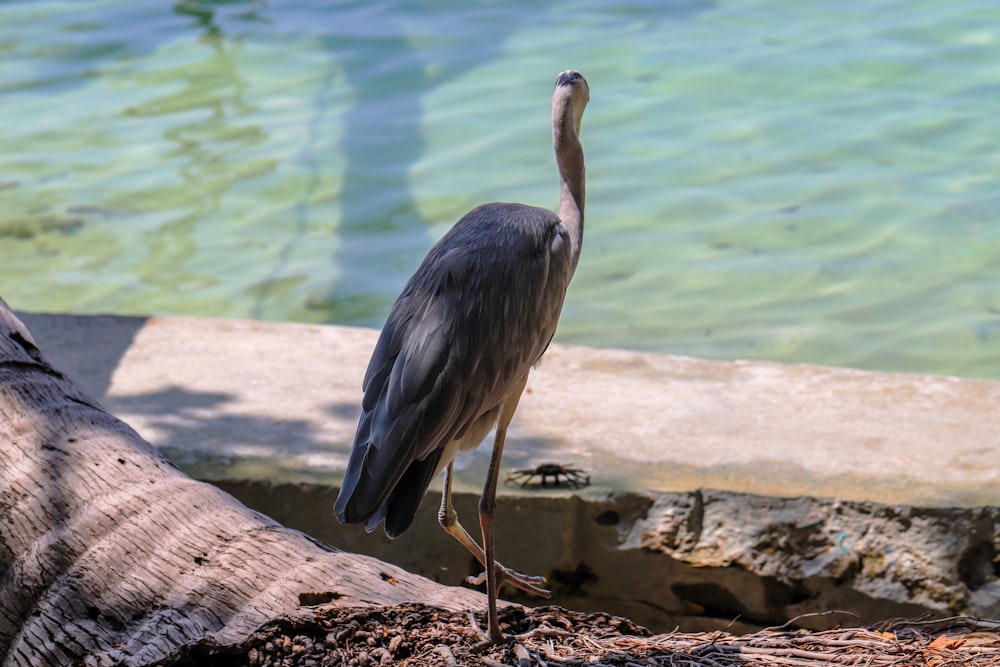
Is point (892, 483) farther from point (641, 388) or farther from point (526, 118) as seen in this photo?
point (526, 118)

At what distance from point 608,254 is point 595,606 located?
15.4 feet

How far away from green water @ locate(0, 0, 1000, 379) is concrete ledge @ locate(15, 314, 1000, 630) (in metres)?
2.25

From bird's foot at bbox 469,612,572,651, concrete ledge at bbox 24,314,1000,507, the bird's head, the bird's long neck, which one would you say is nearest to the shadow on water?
concrete ledge at bbox 24,314,1000,507

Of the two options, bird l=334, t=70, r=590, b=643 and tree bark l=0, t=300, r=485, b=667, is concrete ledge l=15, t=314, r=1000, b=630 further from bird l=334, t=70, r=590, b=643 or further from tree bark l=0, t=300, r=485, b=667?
tree bark l=0, t=300, r=485, b=667

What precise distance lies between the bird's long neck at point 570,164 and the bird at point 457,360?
203 millimetres

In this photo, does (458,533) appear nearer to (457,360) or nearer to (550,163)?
(457,360)

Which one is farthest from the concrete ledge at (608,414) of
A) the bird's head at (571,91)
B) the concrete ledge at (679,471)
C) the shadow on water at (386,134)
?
the shadow on water at (386,134)

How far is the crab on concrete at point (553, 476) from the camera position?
4.47m

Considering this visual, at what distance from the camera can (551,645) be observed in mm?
3459

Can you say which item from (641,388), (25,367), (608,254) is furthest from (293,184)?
(25,367)

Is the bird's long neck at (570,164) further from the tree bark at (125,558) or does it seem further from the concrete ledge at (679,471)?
the tree bark at (125,558)

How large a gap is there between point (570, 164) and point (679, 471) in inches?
48.8

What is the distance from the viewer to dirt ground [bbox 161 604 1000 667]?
3.22 meters

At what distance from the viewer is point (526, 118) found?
11.3 meters
